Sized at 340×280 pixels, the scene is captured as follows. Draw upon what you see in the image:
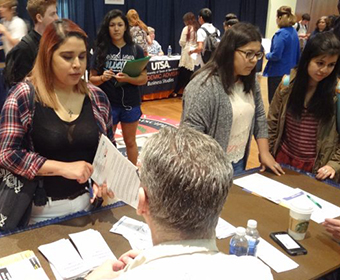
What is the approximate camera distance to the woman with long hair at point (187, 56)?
6590mm

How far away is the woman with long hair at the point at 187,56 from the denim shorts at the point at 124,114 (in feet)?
12.0

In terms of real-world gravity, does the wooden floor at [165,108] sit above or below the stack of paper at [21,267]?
below

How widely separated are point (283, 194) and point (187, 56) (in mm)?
5113

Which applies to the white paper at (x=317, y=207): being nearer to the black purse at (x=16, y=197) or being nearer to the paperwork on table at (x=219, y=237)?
the paperwork on table at (x=219, y=237)

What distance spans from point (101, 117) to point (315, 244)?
1019 mm

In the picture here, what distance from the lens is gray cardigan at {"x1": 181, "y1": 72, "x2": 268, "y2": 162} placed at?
185 centimetres

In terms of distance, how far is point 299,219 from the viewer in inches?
55.1

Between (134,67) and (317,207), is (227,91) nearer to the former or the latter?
(317,207)

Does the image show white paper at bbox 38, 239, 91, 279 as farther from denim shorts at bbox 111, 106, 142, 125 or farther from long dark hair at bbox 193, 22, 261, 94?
denim shorts at bbox 111, 106, 142, 125

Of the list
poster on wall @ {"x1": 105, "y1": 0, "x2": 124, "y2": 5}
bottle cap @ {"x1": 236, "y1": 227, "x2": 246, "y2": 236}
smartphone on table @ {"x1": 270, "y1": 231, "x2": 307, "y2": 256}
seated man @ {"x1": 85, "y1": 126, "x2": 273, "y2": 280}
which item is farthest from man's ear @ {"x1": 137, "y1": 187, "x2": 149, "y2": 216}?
poster on wall @ {"x1": 105, "y1": 0, "x2": 124, "y2": 5}

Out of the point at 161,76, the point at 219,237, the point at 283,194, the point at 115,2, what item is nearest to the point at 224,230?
the point at 219,237

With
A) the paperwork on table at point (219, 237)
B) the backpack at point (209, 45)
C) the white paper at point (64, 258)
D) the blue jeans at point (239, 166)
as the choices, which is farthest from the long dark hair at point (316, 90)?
the backpack at point (209, 45)

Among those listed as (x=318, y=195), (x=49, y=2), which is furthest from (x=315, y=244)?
(x=49, y=2)

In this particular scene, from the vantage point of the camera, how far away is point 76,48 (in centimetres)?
155
